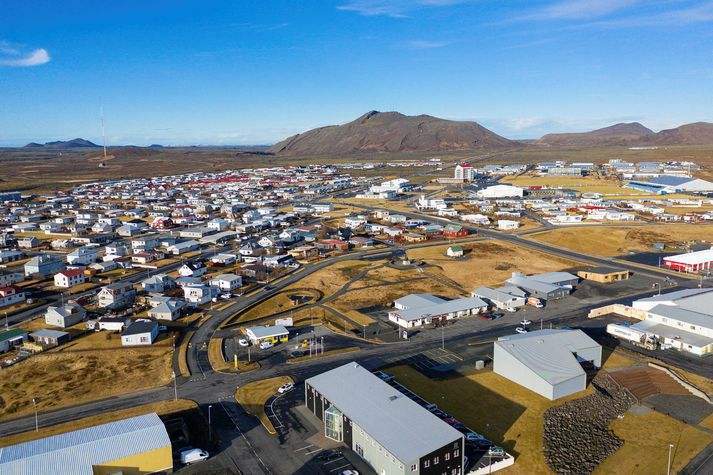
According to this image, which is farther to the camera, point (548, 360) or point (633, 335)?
point (633, 335)

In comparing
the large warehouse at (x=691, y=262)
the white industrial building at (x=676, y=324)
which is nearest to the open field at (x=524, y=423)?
the white industrial building at (x=676, y=324)

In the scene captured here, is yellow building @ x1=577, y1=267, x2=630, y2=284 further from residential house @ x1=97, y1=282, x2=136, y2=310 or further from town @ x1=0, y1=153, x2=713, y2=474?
residential house @ x1=97, y1=282, x2=136, y2=310

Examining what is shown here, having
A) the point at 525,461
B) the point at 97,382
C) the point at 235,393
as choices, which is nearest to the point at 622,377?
the point at 525,461

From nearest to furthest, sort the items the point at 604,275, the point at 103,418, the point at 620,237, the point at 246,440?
1. the point at 246,440
2. the point at 103,418
3. the point at 604,275
4. the point at 620,237

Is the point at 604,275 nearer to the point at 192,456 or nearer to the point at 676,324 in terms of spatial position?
the point at 676,324

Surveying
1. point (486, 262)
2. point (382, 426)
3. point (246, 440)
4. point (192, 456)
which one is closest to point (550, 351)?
point (382, 426)

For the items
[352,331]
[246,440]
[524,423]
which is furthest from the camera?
[352,331]

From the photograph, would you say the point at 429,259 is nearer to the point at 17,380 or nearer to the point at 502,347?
the point at 502,347
